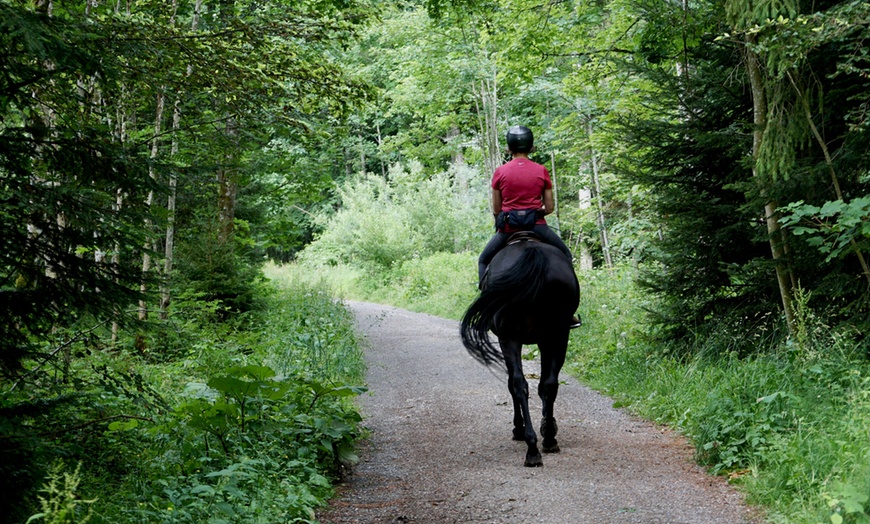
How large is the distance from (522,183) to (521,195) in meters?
0.12

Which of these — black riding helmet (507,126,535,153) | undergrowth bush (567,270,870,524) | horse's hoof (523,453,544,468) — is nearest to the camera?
undergrowth bush (567,270,870,524)

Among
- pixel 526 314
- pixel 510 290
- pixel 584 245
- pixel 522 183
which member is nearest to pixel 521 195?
pixel 522 183

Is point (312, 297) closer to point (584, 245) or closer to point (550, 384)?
point (584, 245)

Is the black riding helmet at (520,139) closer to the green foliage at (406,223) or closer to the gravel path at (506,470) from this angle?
the gravel path at (506,470)

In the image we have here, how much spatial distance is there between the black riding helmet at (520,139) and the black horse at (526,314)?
0.96 metres

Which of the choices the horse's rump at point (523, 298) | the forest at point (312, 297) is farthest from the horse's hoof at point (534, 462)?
the forest at point (312, 297)

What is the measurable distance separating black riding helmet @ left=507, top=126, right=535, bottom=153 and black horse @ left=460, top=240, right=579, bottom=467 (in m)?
0.96

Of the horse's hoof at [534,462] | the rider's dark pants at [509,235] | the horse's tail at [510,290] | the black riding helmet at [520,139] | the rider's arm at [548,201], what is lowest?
the horse's hoof at [534,462]

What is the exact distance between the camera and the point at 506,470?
625 cm

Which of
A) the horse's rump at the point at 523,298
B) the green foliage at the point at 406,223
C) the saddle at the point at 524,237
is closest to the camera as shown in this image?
the horse's rump at the point at 523,298

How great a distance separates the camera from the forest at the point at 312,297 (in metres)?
4.78

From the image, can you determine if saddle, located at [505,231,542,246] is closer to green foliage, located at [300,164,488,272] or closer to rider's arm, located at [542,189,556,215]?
rider's arm, located at [542,189,556,215]

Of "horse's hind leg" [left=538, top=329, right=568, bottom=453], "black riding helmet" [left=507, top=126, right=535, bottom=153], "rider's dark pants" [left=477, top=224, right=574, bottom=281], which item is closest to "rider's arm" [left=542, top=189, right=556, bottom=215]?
"rider's dark pants" [left=477, top=224, right=574, bottom=281]

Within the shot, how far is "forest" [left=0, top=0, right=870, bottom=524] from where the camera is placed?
4.78 metres
